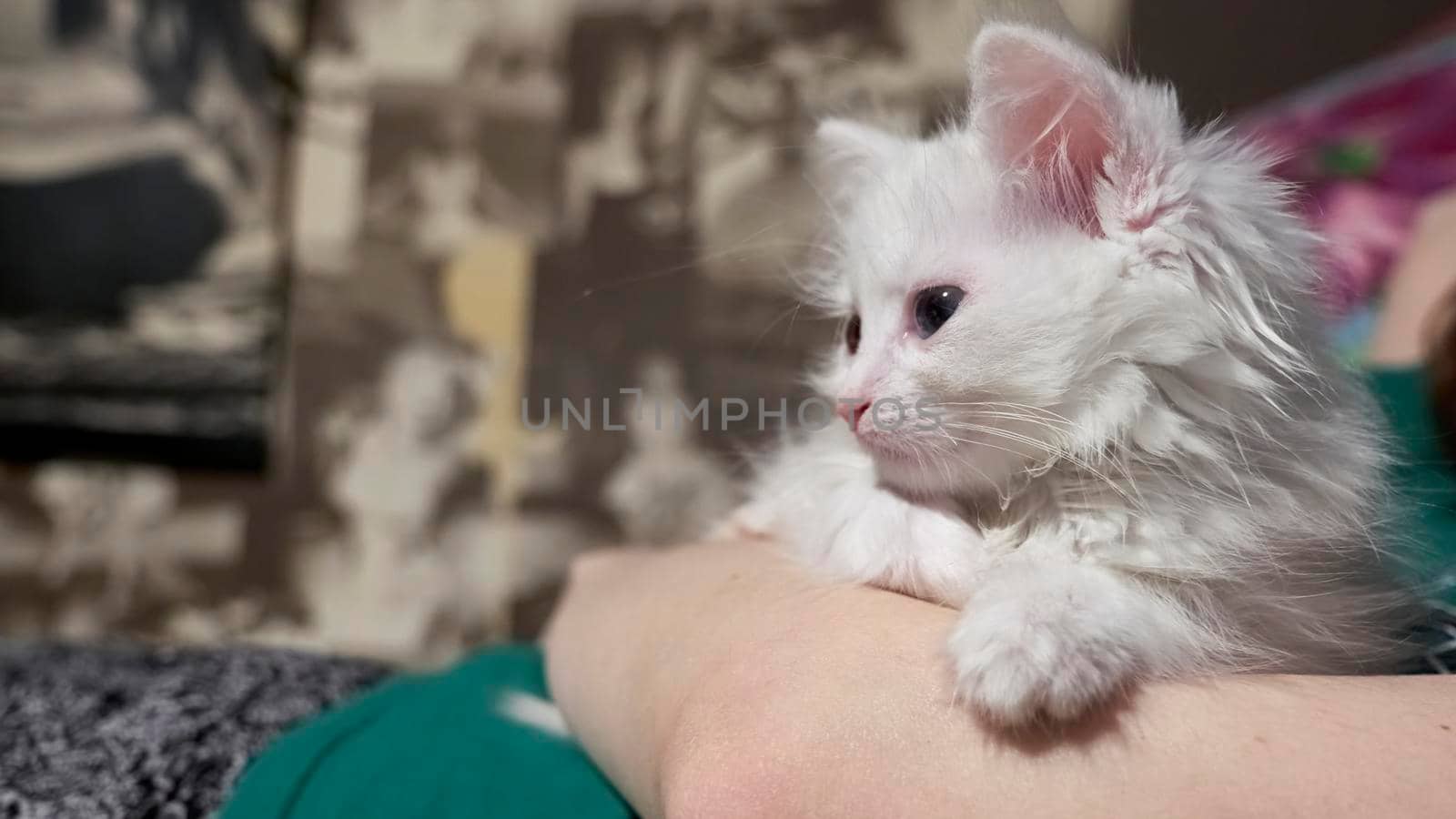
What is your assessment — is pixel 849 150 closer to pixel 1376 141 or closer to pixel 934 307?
pixel 934 307

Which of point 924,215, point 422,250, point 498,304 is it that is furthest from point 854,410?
point 422,250

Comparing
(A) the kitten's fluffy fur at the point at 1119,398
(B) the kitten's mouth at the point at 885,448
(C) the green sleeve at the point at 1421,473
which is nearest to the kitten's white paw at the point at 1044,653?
(A) the kitten's fluffy fur at the point at 1119,398

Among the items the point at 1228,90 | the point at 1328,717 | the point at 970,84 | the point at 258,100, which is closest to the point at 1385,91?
the point at 1228,90

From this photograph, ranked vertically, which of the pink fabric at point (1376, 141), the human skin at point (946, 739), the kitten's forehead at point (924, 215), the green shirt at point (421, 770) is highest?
the pink fabric at point (1376, 141)

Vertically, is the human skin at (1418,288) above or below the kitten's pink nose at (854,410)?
above

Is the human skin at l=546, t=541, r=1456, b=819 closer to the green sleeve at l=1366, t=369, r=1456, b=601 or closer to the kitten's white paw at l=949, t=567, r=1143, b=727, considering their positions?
the kitten's white paw at l=949, t=567, r=1143, b=727

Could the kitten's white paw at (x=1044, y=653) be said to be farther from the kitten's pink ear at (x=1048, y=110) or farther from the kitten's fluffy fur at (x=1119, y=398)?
the kitten's pink ear at (x=1048, y=110)
